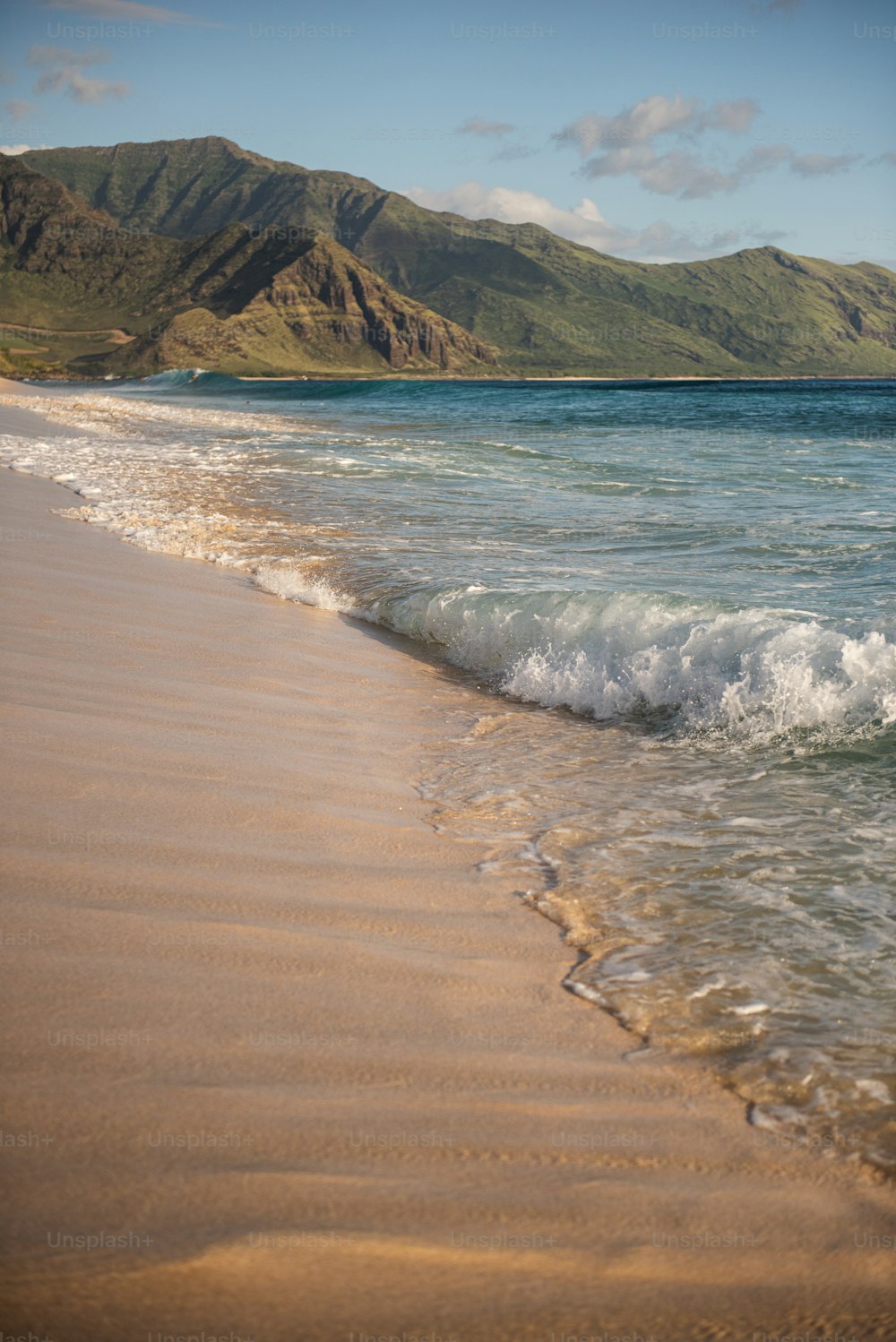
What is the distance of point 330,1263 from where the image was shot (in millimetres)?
1675

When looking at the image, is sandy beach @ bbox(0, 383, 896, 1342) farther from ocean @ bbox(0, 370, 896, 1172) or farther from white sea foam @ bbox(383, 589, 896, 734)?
white sea foam @ bbox(383, 589, 896, 734)

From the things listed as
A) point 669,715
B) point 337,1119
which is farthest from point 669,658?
point 337,1119

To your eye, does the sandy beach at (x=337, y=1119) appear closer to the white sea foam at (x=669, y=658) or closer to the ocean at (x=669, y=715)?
the ocean at (x=669, y=715)

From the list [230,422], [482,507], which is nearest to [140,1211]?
[482,507]

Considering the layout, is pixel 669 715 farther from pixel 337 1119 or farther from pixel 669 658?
pixel 337 1119

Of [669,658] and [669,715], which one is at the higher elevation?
[669,658]

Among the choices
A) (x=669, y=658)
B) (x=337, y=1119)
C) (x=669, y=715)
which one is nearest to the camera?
(x=337, y=1119)

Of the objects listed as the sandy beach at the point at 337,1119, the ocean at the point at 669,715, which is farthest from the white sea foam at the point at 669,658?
the sandy beach at the point at 337,1119

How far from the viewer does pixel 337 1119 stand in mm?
2043

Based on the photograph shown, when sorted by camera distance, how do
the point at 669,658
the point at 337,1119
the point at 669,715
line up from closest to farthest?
the point at 337,1119 < the point at 669,715 < the point at 669,658

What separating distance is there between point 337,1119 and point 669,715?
4.03 metres

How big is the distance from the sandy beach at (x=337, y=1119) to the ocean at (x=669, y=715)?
235mm

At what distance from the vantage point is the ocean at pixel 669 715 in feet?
9.14

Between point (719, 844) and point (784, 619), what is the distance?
2917 millimetres
